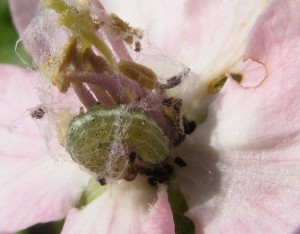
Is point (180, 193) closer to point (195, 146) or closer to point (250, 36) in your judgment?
point (195, 146)

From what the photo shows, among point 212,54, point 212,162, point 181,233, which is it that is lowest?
point 181,233

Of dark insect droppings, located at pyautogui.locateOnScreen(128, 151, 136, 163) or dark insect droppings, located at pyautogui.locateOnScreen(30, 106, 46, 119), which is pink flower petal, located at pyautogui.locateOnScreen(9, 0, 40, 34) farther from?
dark insect droppings, located at pyautogui.locateOnScreen(128, 151, 136, 163)

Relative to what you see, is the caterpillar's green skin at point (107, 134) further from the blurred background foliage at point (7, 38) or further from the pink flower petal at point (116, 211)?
the blurred background foliage at point (7, 38)

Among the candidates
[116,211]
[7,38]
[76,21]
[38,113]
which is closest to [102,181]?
[116,211]

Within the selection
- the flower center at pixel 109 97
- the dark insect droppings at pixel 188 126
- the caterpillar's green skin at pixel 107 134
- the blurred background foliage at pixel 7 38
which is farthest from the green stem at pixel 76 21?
the blurred background foliage at pixel 7 38

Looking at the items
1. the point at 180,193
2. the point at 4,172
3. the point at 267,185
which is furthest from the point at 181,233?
the point at 4,172

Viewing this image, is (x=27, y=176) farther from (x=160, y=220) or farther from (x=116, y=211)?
(x=160, y=220)

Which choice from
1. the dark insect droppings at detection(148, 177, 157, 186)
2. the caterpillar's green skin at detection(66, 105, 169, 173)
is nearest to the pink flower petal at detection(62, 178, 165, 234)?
the dark insect droppings at detection(148, 177, 157, 186)
